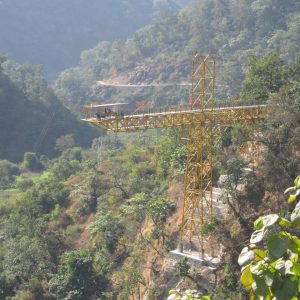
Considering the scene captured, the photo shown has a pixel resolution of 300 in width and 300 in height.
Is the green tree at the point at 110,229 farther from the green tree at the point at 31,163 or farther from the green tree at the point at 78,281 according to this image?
the green tree at the point at 31,163

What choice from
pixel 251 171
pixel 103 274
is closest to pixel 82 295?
pixel 103 274

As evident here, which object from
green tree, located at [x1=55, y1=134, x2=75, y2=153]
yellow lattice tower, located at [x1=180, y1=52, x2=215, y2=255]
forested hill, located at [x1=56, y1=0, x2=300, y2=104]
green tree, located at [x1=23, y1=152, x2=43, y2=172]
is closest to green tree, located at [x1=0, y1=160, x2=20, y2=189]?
green tree, located at [x1=23, y1=152, x2=43, y2=172]

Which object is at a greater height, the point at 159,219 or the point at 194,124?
the point at 194,124

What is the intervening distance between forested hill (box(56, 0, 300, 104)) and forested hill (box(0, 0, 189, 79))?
40.9 metres

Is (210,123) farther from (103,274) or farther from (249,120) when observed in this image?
(103,274)

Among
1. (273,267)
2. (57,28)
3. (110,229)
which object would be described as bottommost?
(110,229)

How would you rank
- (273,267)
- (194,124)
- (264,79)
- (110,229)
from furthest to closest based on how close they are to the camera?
(110,229) → (264,79) → (194,124) → (273,267)

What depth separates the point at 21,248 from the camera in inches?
1109

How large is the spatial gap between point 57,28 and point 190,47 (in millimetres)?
74123

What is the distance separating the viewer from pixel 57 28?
485 ft

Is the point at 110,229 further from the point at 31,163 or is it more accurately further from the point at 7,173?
the point at 31,163

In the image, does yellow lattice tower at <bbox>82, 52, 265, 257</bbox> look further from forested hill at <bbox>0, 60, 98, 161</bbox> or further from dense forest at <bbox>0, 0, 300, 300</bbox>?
forested hill at <bbox>0, 60, 98, 161</bbox>

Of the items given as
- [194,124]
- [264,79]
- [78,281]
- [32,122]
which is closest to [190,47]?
[32,122]

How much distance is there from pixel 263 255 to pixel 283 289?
21 centimetres
